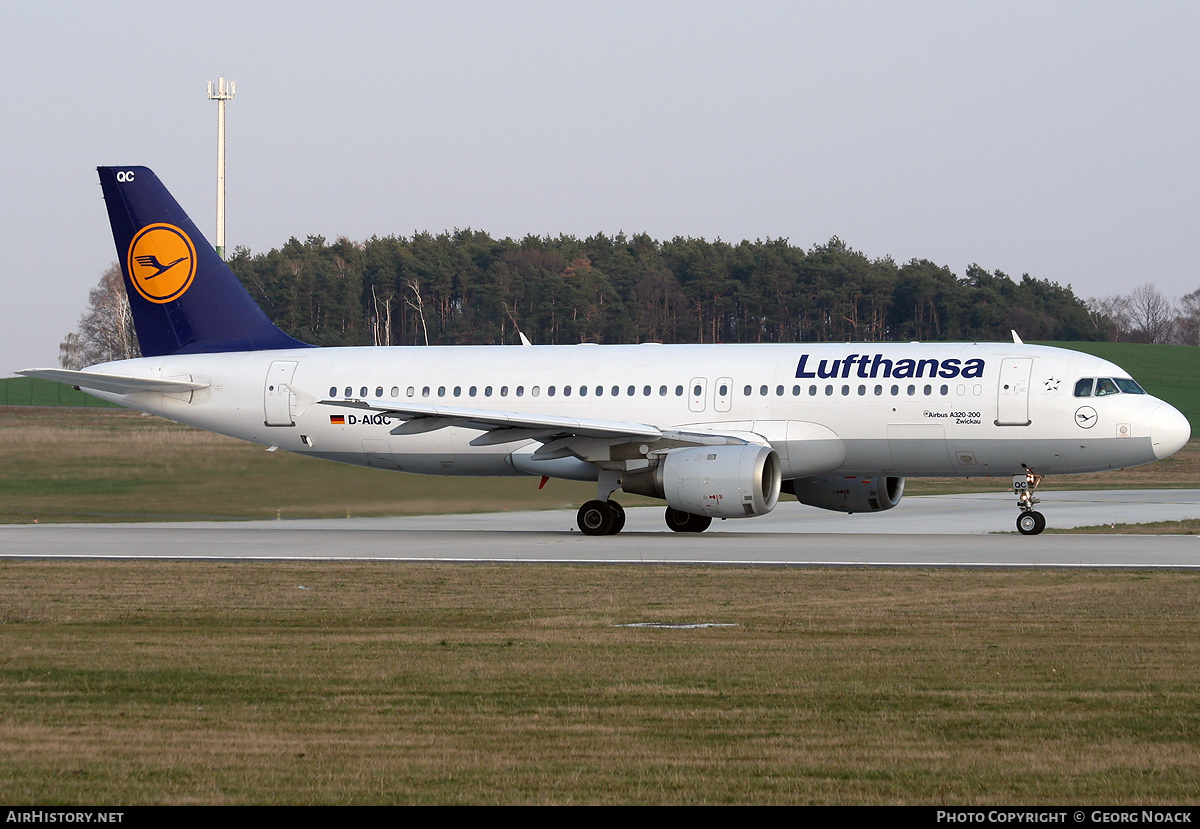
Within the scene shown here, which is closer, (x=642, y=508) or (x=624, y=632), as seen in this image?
(x=624, y=632)

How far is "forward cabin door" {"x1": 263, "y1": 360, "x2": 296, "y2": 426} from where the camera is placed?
29.5m

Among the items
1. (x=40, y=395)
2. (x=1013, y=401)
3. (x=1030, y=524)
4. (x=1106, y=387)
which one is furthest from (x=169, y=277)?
(x=40, y=395)

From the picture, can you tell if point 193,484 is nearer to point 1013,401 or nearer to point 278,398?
point 278,398

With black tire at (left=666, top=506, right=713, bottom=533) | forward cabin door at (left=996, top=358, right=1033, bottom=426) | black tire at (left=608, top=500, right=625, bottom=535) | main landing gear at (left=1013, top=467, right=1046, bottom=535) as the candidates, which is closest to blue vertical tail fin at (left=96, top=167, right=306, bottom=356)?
black tire at (left=608, top=500, right=625, bottom=535)

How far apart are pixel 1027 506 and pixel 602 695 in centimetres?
1807

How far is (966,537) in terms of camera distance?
2512cm

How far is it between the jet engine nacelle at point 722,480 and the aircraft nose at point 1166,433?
6.67m

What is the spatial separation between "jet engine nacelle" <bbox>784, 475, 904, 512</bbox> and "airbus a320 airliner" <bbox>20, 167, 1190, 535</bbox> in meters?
0.05

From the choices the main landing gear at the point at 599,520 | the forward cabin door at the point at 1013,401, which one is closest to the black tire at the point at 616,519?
the main landing gear at the point at 599,520

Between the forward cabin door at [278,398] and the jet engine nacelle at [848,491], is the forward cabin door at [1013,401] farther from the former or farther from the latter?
the forward cabin door at [278,398]

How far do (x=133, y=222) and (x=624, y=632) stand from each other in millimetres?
21147

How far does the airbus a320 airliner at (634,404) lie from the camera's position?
82.7 feet
